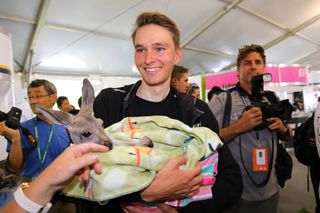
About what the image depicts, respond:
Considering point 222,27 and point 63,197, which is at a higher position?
point 222,27

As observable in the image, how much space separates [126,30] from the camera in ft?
21.1

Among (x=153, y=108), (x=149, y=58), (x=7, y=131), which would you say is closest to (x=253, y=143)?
(x=153, y=108)

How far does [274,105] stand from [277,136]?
12.2 inches

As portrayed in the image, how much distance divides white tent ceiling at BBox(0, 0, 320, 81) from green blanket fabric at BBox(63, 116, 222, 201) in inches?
189

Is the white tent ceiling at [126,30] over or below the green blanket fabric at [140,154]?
over

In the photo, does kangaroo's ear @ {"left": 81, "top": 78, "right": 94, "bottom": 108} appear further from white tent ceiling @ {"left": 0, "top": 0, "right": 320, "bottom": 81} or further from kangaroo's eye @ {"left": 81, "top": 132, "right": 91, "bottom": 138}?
white tent ceiling @ {"left": 0, "top": 0, "right": 320, "bottom": 81}

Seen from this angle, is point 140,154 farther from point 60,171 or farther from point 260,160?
point 260,160

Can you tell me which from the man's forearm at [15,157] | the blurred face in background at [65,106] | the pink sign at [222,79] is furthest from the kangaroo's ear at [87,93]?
the pink sign at [222,79]

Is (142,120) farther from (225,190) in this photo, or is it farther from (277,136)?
(277,136)

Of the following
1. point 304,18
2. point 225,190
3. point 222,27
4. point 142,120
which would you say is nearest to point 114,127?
point 142,120

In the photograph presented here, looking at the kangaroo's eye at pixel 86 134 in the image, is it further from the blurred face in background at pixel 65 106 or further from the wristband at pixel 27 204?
the blurred face in background at pixel 65 106

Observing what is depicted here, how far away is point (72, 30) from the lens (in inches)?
229

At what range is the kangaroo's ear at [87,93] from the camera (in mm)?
861

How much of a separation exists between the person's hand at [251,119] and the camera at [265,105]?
4 centimetres
